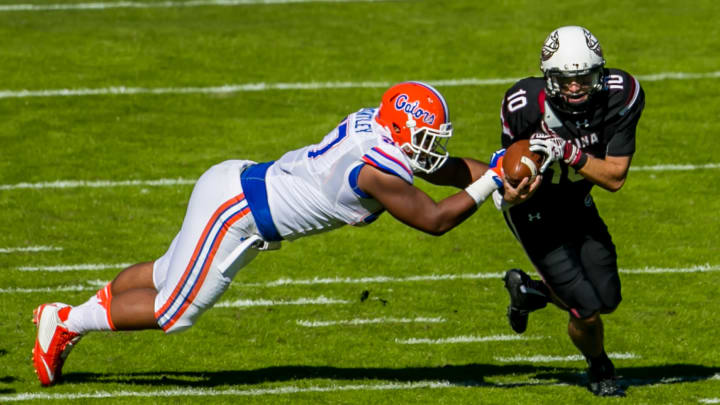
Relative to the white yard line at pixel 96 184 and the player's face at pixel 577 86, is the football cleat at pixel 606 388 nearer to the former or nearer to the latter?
the player's face at pixel 577 86

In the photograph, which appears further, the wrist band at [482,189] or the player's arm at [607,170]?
the player's arm at [607,170]

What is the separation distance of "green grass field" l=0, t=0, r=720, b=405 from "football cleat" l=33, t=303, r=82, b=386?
0.10 m

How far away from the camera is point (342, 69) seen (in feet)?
37.4

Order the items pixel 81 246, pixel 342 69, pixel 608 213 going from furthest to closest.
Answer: pixel 342 69, pixel 608 213, pixel 81 246

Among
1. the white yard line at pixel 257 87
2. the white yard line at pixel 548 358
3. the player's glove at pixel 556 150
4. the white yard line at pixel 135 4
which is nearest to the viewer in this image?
the player's glove at pixel 556 150

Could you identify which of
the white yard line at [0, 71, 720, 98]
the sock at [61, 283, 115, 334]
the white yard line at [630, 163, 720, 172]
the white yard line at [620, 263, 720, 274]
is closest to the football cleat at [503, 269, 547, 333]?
the white yard line at [620, 263, 720, 274]

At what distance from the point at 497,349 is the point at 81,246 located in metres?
2.99

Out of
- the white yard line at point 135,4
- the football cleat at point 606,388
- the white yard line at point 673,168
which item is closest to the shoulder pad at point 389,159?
the football cleat at point 606,388

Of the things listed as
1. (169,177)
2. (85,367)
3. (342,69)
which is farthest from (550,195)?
(342,69)

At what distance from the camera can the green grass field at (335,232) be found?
6340 mm

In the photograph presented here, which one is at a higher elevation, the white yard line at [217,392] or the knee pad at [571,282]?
the knee pad at [571,282]

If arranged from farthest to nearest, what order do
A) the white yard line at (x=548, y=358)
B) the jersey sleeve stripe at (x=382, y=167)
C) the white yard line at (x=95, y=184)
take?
the white yard line at (x=95, y=184) → the white yard line at (x=548, y=358) → the jersey sleeve stripe at (x=382, y=167)

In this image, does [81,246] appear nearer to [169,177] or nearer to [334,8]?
[169,177]

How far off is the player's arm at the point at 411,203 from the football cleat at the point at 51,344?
5.39 ft
